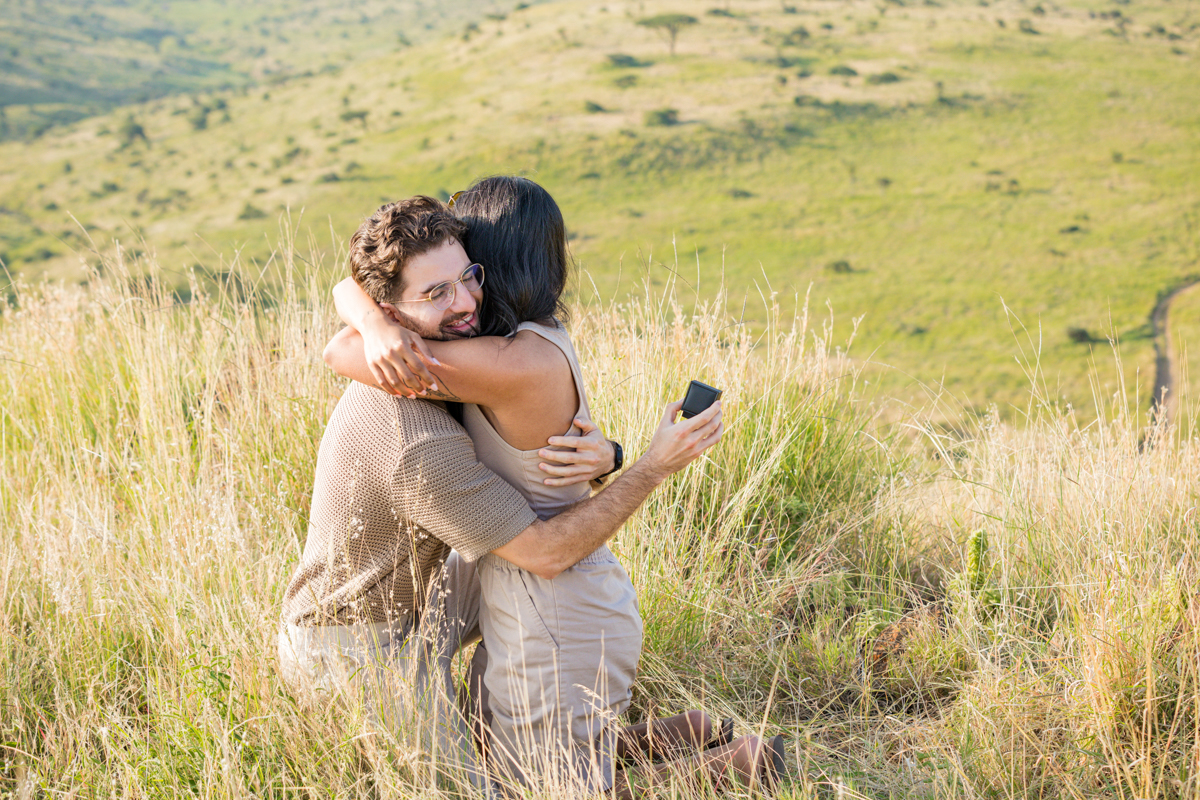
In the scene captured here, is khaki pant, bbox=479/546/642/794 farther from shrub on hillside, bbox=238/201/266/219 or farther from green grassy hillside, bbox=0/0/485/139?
green grassy hillside, bbox=0/0/485/139

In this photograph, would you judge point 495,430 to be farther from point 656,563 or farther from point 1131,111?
point 1131,111

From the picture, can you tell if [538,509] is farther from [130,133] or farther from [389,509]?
[130,133]

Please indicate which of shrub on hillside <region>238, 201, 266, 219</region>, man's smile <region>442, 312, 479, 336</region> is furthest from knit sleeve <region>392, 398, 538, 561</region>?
shrub on hillside <region>238, 201, 266, 219</region>

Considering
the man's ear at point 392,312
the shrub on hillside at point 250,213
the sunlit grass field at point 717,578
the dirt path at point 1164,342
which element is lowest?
the dirt path at point 1164,342

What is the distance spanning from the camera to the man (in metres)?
1.84

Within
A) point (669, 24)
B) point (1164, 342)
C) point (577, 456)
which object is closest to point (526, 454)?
point (577, 456)

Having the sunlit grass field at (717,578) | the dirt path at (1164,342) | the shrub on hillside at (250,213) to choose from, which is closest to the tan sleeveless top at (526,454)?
the sunlit grass field at (717,578)

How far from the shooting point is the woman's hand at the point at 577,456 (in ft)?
6.38

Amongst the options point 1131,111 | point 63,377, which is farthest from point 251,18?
point 63,377

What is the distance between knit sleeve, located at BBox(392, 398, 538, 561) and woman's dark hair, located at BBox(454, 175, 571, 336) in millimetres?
300

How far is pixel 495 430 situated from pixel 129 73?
12440 cm

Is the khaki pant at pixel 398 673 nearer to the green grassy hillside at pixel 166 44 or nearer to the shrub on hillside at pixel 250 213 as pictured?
the shrub on hillside at pixel 250 213

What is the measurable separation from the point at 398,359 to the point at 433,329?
160 mm

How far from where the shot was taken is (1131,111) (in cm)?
6384
